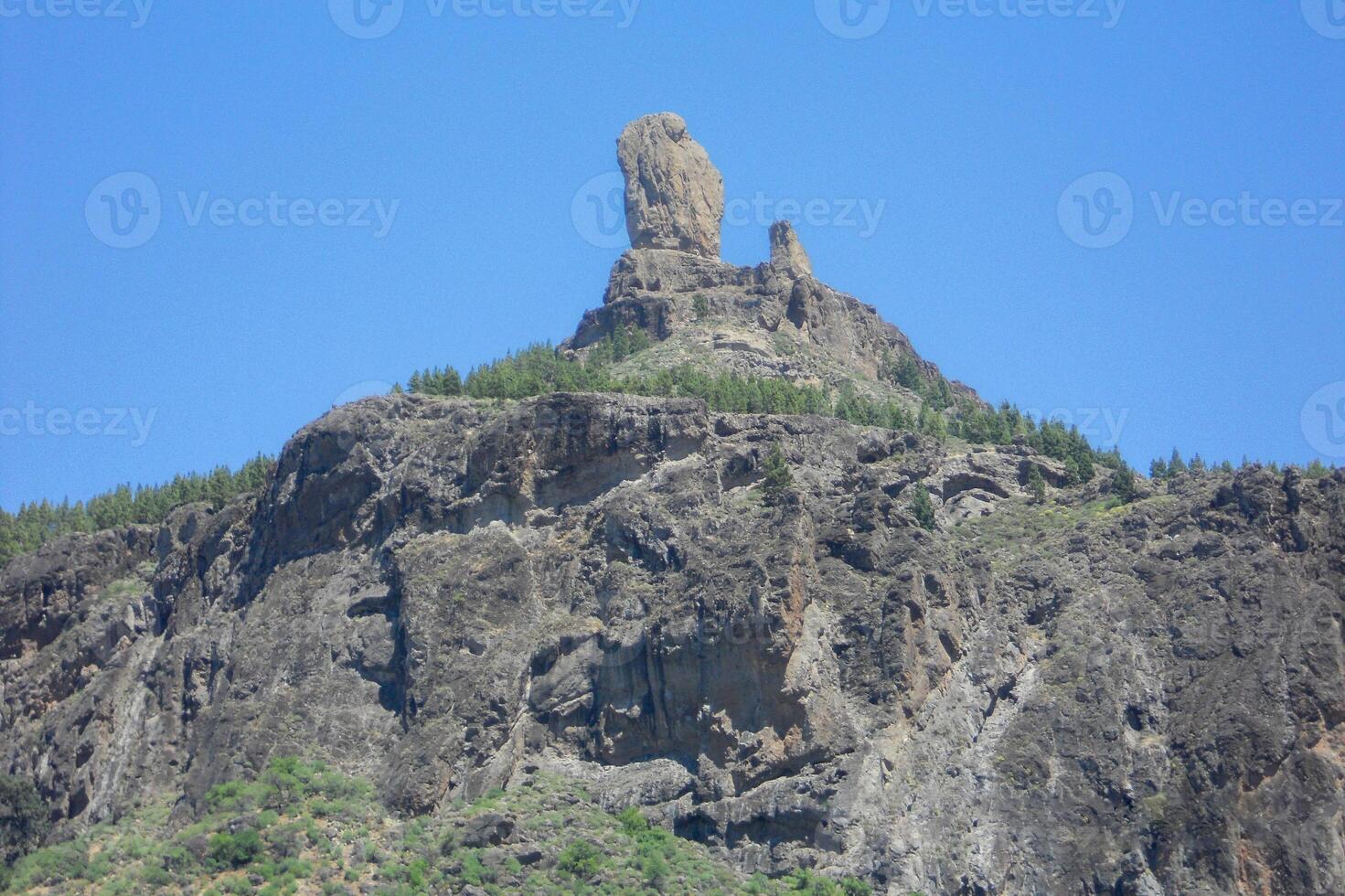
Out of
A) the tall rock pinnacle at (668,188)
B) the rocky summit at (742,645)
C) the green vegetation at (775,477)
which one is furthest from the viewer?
the tall rock pinnacle at (668,188)

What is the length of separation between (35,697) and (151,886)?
27.1 m

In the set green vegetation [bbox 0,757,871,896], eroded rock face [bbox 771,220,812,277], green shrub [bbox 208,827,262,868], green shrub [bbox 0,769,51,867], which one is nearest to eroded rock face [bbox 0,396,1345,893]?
green shrub [bbox 0,769,51,867]

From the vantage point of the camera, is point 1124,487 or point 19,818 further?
point 1124,487

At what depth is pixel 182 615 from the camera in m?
126

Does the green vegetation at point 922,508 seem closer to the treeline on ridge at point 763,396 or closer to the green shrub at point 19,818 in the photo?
the treeline on ridge at point 763,396

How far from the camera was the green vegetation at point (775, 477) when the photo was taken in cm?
11781

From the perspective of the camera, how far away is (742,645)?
107625mm

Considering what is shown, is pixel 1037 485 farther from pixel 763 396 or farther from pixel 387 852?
pixel 387 852

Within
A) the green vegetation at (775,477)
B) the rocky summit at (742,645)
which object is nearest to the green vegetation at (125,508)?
the rocky summit at (742,645)

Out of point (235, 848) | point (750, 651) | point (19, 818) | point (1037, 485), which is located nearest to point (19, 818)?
point (19, 818)

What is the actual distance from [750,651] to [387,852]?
680 inches

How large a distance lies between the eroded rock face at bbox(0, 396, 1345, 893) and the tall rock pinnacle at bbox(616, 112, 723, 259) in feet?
142

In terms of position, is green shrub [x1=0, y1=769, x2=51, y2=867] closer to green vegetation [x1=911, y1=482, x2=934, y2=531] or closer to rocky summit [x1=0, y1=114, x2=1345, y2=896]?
rocky summit [x1=0, y1=114, x2=1345, y2=896]

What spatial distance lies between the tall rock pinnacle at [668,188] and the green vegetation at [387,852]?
68.2m
